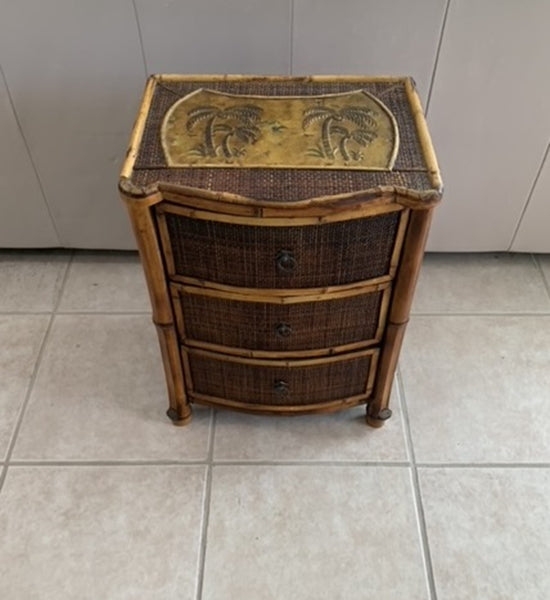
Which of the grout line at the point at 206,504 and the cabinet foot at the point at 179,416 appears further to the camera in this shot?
the cabinet foot at the point at 179,416

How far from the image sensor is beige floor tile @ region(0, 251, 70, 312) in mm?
1470

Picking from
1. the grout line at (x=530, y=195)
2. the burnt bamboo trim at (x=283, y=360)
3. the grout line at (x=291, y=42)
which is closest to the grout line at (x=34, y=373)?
the burnt bamboo trim at (x=283, y=360)

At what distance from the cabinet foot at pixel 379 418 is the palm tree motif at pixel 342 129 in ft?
1.80

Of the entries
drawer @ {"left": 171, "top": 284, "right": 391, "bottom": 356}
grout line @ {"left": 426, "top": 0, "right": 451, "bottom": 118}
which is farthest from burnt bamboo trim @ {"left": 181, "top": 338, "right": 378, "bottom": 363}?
grout line @ {"left": 426, "top": 0, "right": 451, "bottom": 118}

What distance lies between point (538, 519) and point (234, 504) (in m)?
0.56

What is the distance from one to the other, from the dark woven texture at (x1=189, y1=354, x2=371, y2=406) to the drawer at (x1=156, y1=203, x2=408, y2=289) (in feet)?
0.68

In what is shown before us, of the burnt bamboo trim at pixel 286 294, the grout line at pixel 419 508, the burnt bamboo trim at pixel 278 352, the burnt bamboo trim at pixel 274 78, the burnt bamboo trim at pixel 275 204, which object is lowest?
the grout line at pixel 419 508

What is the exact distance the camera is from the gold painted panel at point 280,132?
0.87m

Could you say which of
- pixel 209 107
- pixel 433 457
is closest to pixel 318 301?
pixel 209 107

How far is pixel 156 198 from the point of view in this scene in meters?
0.83

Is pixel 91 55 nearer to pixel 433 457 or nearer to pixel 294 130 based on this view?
pixel 294 130

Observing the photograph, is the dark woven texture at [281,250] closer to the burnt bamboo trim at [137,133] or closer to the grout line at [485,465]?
the burnt bamboo trim at [137,133]

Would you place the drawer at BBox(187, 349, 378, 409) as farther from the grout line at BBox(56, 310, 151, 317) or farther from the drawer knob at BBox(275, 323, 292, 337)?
the grout line at BBox(56, 310, 151, 317)

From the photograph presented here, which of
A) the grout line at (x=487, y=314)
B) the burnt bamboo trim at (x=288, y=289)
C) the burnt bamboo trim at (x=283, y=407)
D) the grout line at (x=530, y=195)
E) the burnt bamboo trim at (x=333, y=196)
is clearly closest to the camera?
the burnt bamboo trim at (x=333, y=196)
